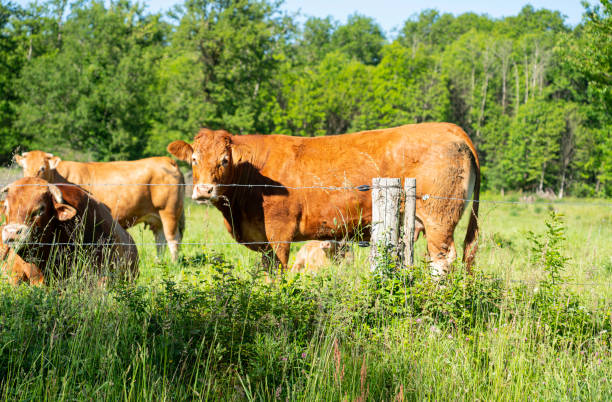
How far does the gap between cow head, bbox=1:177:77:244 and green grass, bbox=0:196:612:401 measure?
62 cm

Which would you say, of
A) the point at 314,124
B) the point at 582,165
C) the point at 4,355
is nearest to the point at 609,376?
the point at 4,355

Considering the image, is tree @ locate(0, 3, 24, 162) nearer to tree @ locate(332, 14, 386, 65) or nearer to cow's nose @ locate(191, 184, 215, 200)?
cow's nose @ locate(191, 184, 215, 200)

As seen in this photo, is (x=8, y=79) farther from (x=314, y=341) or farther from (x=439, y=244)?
(x=314, y=341)

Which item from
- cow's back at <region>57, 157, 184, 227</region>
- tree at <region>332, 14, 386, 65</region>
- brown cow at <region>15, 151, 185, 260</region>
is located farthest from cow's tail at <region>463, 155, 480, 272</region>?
tree at <region>332, 14, 386, 65</region>

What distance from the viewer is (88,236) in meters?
5.45

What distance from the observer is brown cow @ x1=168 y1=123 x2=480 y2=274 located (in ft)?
18.8

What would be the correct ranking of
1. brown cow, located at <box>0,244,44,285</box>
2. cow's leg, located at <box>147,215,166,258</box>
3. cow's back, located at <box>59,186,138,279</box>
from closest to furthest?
brown cow, located at <box>0,244,44,285</box> < cow's back, located at <box>59,186,138,279</box> < cow's leg, located at <box>147,215,166,258</box>

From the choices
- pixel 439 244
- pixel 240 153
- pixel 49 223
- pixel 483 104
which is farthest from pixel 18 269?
pixel 483 104

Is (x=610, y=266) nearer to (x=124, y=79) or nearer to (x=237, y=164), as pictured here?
(x=237, y=164)

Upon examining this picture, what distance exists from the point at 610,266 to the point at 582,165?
50.0 m

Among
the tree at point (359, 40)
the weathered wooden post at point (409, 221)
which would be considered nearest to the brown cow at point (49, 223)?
the weathered wooden post at point (409, 221)

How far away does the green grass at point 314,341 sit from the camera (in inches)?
124

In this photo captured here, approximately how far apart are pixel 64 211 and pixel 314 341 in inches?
118

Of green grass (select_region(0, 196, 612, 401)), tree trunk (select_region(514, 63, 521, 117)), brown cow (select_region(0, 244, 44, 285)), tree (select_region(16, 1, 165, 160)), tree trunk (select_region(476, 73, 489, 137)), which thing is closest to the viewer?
green grass (select_region(0, 196, 612, 401))
